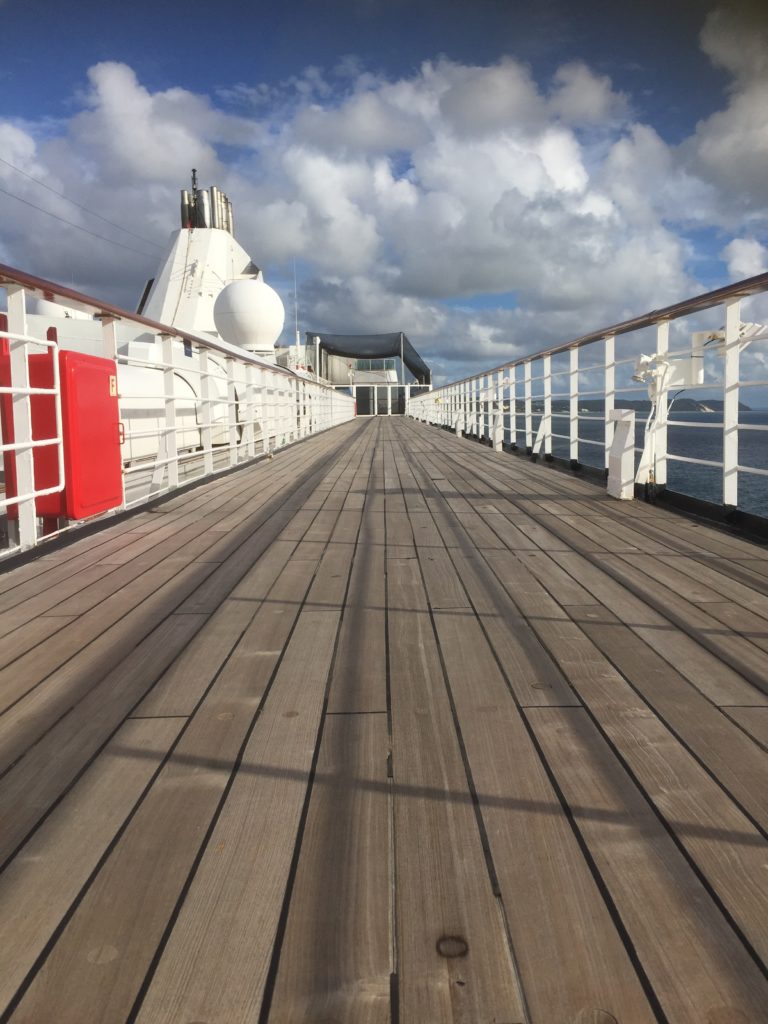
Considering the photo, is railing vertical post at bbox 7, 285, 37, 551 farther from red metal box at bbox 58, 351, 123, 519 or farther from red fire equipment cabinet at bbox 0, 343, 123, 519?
red metal box at bbox 58, 351, 123, 519

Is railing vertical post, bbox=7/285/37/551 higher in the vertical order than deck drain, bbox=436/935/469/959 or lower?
higher

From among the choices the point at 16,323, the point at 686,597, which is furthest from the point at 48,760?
the point at 16,323

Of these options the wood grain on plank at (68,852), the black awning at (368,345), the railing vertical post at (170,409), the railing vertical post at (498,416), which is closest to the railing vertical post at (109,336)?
the railing vertical post at (170,409)

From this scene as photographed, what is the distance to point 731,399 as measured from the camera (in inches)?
115

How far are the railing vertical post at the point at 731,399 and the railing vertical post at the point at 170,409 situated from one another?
2556 mm

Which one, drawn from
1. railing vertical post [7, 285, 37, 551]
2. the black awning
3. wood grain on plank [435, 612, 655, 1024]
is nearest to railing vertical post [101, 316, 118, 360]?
railing vertical post [7, 285, 37, 551]

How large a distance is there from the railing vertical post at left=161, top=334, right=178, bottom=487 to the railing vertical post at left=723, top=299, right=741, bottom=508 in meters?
2.56

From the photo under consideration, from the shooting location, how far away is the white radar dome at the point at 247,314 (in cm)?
1430

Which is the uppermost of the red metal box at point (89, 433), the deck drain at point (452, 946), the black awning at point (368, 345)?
the black awning at point (368, 345)

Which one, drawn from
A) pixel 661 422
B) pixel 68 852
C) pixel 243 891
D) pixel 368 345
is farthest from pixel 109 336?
pixel 368 345

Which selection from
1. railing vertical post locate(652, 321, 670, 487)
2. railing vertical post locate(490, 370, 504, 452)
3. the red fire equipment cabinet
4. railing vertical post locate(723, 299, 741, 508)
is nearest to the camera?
the red fire equipment cabinet

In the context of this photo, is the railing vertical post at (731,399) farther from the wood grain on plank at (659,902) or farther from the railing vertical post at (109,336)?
the railing vertical post at (109,336)

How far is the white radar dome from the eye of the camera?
563 inches

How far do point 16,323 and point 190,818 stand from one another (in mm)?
1990
